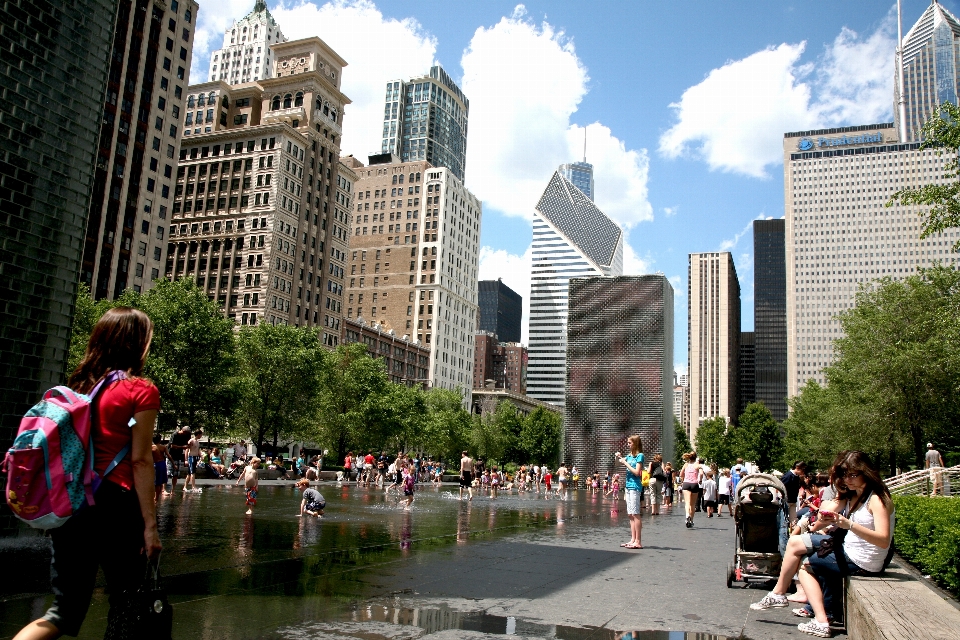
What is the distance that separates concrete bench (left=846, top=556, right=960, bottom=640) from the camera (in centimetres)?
477

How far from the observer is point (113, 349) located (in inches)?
160

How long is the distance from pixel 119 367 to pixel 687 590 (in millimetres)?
7114

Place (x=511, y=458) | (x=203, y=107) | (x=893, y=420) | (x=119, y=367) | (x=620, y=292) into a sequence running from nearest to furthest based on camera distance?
(x=119, y=367), (x=893, y=420), (x=620, y=292), (x=203, y=107), (x=511, y=458)

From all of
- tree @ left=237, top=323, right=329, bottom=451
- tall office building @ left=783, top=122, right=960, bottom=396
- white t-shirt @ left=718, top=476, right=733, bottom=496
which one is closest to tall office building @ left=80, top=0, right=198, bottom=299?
tree @ left=237, top=323, right=329, bottom=451

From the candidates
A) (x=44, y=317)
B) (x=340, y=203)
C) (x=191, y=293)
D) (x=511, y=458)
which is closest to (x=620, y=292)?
(x=511, y=458)

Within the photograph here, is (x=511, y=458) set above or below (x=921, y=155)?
below

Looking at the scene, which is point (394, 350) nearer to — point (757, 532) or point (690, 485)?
point (690, 485)

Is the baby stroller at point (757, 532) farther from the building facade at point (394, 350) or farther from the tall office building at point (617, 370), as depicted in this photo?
the building facade at point (394, 350)

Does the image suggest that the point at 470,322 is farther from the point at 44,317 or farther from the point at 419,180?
the point at 44,317

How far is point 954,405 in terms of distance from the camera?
41125 millimetres

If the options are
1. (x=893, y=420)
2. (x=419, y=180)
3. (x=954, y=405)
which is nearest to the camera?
(x=954, y=405)

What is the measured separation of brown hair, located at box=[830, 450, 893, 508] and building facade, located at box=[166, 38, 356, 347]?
9120 centimetres

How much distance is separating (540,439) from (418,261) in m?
44.5

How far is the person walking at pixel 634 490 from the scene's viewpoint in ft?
43.7
